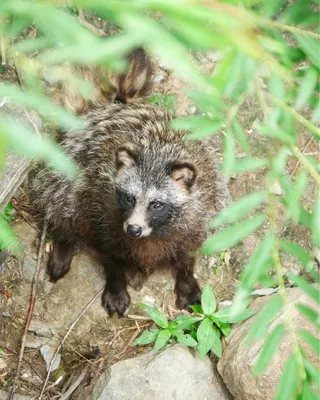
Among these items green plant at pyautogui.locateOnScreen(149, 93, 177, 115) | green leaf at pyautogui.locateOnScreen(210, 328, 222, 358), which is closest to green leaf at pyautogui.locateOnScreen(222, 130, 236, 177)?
green leaf at pyautogui.locateOnScreen(210, 328, 222, 358)

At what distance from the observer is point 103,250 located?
→ 3.93 m

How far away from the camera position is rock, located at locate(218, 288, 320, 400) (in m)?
3.29

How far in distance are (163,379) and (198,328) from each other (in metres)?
0.37

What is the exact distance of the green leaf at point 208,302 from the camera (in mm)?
3746

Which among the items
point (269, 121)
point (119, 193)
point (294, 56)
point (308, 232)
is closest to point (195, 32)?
point (269, 121)

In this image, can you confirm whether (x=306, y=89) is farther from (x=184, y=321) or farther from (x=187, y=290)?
(x=187, y=290)

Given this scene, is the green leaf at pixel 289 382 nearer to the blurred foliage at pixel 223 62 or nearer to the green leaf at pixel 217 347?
the blurred foliage at pixel 223 62

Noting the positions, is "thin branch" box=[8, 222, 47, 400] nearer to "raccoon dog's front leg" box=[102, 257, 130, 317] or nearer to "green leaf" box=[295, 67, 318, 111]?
"raccoon dog's front leg" box=[102, 257, 130, 317]

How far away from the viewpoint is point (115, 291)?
3.98m

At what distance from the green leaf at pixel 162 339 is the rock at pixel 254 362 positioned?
0.34m

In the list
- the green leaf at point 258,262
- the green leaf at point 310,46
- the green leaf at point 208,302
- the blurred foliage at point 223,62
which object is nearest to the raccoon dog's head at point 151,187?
the green leaf at point 208,302

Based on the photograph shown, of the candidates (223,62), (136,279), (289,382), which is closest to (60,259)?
(136,279)

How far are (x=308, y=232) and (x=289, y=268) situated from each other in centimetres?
30

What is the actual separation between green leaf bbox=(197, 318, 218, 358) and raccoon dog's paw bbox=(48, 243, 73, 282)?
39.1 inches
